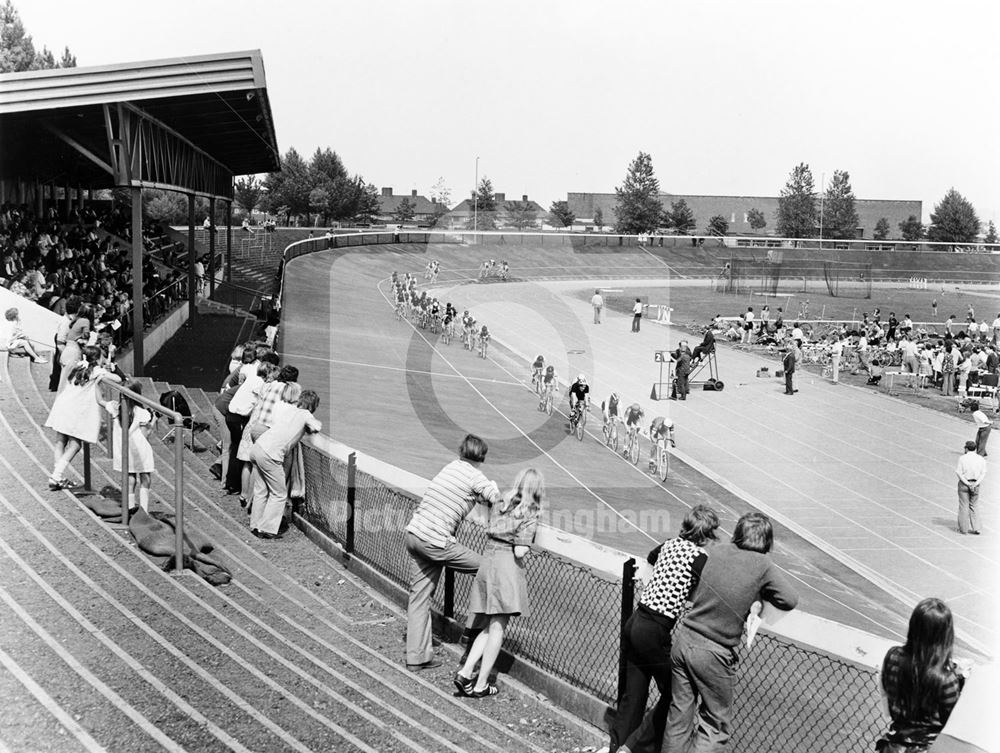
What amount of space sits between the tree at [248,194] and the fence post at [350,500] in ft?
279

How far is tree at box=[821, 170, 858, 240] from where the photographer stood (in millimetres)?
108125

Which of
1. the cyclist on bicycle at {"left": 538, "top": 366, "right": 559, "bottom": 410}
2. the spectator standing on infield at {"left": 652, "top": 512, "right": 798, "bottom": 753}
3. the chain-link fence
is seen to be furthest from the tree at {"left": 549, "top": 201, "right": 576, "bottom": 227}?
the spectator standing on infield at {"left": 652, "top": 512, "right": 798, "bottom": 753}

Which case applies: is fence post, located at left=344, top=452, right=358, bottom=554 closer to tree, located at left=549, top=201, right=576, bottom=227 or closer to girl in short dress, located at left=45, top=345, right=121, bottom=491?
girl in short dress, located at left=45, top=345, right=121, bottom=491

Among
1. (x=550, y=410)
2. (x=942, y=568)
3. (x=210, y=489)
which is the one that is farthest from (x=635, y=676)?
(x=550, y=410)

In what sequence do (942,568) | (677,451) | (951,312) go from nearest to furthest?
(942,568)
(677,451)
(951,312)

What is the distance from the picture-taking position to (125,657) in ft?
20.2

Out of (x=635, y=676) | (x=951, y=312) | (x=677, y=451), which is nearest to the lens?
(x=635, y=676)

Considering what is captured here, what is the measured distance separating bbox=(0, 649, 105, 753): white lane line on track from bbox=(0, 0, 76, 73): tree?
68049 millimetres

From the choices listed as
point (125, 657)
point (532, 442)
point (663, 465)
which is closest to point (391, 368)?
point (532, 442)

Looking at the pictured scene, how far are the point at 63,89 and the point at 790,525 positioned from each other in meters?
12.9

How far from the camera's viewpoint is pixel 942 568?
48.4 feet

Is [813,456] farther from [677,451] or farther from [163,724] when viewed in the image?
[163,724]

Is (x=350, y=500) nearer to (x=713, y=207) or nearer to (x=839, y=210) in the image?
(x=839, y=210)

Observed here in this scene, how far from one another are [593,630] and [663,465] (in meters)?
11.6
